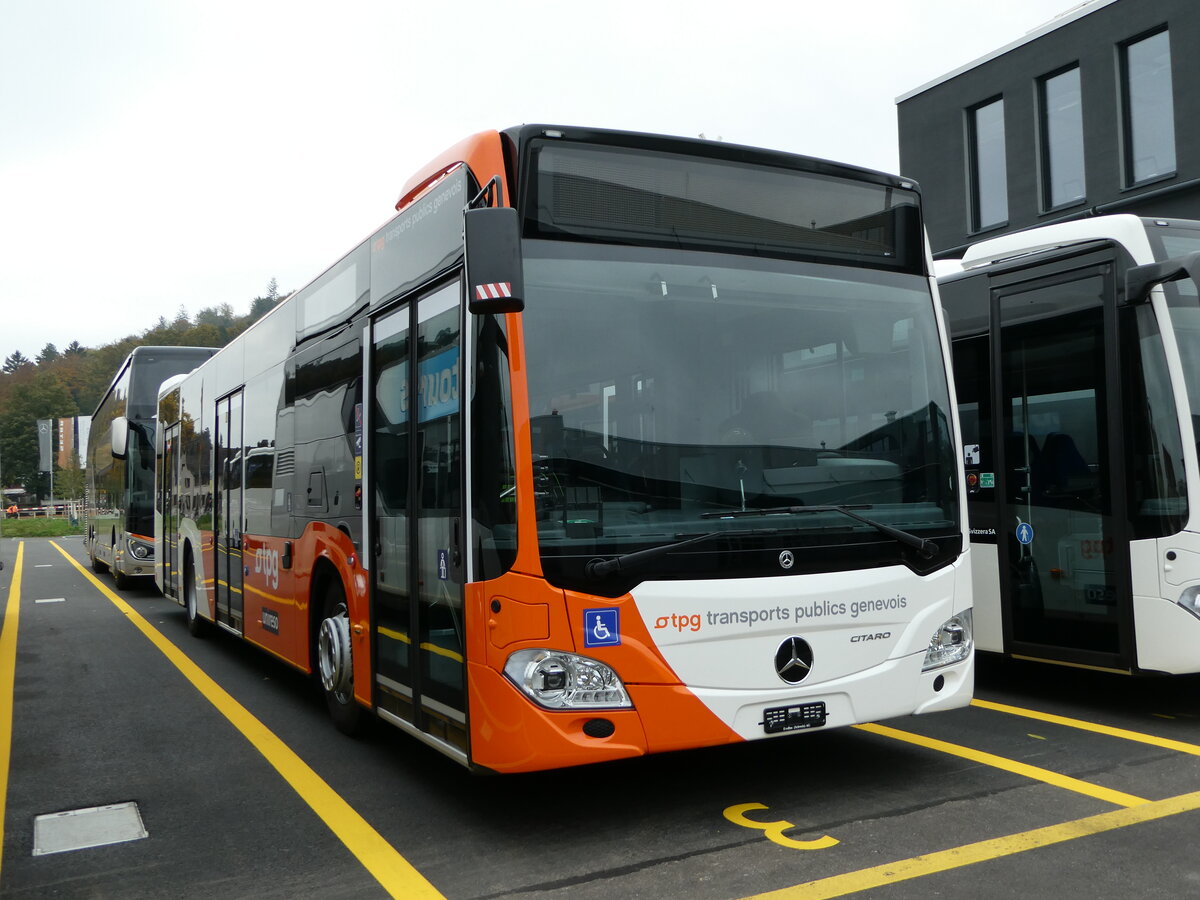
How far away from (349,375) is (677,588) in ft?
9.10

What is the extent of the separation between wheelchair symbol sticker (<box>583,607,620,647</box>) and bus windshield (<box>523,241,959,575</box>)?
0.85 feet

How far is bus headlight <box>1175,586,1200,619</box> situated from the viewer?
6.35 metres

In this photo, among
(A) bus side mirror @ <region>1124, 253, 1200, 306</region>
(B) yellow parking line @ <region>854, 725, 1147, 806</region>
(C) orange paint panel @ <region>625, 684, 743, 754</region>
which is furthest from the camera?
(A) bus side mirror @ <region>1124, 253, 1200, 306</region>

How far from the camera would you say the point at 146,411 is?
17.1m

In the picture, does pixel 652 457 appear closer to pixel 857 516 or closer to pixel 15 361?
pixel 857 516

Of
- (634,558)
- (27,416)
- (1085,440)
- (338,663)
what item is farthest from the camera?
(27,416)

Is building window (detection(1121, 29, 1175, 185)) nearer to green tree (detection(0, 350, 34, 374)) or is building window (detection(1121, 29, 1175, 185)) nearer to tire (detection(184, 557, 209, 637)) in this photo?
tire (detection(184, 557, 209, 637))

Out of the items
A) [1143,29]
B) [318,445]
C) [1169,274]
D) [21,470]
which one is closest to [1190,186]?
[1143,29]

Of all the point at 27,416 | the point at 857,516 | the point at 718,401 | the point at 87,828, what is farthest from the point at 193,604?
the point at 27,416

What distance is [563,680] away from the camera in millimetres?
4496

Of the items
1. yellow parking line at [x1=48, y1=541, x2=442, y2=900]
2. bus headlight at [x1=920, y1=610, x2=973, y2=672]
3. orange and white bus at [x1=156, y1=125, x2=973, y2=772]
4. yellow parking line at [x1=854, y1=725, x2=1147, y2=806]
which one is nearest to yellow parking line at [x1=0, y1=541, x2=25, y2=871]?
yellow parking line at [x1=48, y1=541, x2=442, y2=900]

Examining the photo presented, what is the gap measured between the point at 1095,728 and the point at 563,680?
380cm

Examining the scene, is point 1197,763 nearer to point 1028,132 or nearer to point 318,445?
point 318,445

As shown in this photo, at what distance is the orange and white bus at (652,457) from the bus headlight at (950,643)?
15 millimetres
